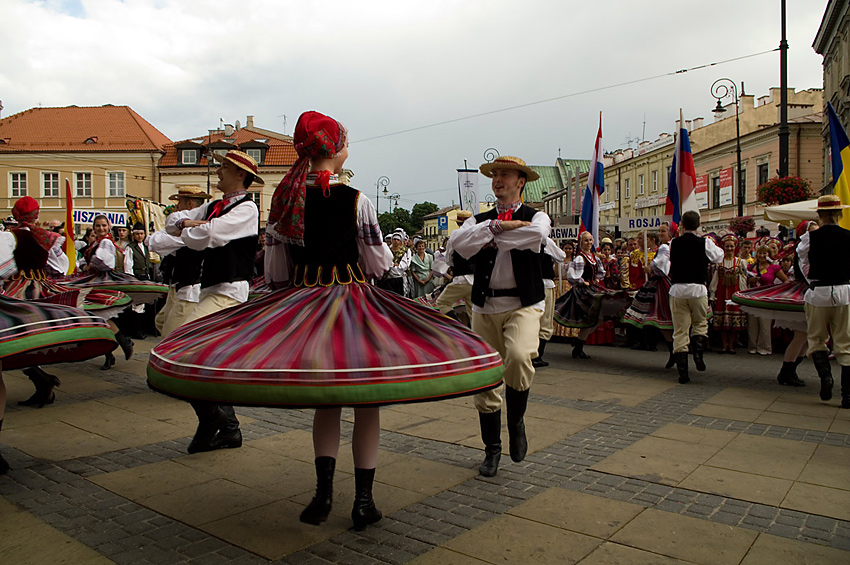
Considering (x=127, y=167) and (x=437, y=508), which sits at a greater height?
(x=127, y=167)

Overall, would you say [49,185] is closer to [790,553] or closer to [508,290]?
[508,290]

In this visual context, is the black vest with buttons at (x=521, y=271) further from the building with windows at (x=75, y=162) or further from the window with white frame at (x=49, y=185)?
the window with white frame at (x=49, y=185)

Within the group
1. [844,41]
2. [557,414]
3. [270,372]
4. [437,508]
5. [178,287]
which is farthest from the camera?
[844,41]

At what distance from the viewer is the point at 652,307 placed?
10.1m

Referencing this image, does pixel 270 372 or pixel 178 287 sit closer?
pixel 270 372

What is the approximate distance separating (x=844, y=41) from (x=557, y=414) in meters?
35.0

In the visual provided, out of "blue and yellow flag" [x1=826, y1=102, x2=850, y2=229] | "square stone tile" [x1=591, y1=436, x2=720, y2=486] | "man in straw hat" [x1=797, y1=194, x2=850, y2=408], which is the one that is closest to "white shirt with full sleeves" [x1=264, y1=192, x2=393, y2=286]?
"square stone tile" [x1=591, y1=436, x2=720, y2=486]

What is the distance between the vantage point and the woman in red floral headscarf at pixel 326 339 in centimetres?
273

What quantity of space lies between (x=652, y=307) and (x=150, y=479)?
7.68 meters

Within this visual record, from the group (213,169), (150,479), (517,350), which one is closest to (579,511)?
(517,350)

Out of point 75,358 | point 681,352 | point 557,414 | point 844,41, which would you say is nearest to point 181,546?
point 75,358

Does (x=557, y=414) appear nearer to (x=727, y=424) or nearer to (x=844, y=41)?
(x=727, y=424)

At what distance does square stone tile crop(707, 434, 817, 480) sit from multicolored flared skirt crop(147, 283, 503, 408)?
2.46m

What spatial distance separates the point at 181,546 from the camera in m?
3.34
